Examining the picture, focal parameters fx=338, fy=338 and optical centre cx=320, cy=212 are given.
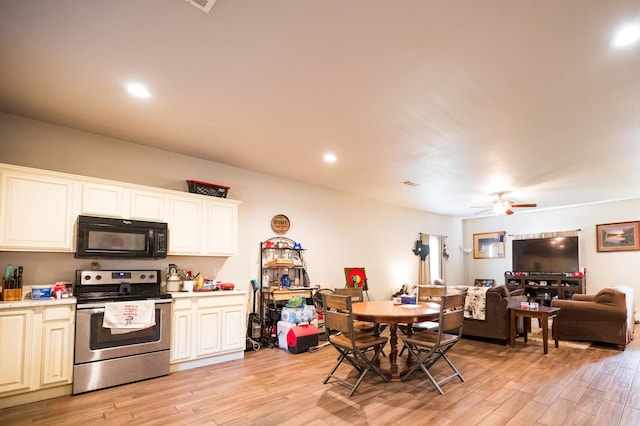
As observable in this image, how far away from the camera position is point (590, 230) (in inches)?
328

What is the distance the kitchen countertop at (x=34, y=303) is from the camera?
3.00 metres

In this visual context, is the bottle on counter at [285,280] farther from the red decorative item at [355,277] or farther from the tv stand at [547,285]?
the tv stand at [547,285]

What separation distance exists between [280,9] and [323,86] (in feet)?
2.99

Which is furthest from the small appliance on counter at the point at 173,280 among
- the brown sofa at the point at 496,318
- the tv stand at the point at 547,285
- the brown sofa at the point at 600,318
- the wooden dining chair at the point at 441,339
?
A: the tv stand at the point at 547,285

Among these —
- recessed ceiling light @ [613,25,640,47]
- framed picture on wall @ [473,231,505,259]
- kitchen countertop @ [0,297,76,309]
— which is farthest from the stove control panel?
framed picture on wall @ [473,231,505,259]

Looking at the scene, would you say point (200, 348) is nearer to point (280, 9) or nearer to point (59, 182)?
point (59, 182)

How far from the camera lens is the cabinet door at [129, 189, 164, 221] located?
393 centimetres

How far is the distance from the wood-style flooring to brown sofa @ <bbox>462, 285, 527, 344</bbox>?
2.87ft

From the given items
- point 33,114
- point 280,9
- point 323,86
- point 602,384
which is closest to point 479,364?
point 602,384

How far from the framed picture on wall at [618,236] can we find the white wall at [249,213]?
13.1ft

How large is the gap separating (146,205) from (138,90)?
1.54m

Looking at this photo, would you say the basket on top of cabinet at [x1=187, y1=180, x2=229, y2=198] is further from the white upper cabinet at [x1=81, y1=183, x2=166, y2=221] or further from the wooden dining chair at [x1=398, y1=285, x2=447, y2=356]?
the wooden dining chair at [x1=398, y1=285, x2=447, y2=356]

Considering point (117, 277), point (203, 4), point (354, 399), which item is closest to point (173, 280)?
point (117, 277)

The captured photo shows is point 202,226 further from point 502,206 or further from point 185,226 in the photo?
point 502,206
